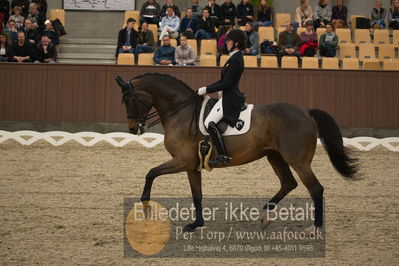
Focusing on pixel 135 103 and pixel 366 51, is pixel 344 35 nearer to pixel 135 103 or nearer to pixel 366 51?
pixel 366 51

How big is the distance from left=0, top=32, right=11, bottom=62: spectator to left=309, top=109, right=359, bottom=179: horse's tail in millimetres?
10058

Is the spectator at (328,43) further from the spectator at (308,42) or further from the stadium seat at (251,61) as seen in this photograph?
the stadium seat at (251,61)

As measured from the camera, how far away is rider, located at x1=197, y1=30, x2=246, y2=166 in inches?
281

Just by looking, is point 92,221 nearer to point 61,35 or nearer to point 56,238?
→ point 56,238

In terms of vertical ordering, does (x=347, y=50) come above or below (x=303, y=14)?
below

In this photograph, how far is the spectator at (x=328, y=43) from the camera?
16.2 metres

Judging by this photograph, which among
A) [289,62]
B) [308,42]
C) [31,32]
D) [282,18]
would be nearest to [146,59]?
[31,32]

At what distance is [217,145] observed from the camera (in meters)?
7.14

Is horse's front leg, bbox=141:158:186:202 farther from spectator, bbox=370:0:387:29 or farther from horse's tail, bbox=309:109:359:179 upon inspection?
spectator, bbox=370:0:387:29

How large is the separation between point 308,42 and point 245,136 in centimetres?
957

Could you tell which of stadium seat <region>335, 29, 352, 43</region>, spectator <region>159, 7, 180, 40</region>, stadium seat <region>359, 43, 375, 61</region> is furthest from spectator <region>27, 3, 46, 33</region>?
stadium seat <region>359, 43, 375, 61</region>

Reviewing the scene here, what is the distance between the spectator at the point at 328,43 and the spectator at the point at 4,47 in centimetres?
793

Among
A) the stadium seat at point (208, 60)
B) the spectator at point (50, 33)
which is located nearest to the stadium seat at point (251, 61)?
the stadium seat at point (208, 60)

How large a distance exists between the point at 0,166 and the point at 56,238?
5.01 m
